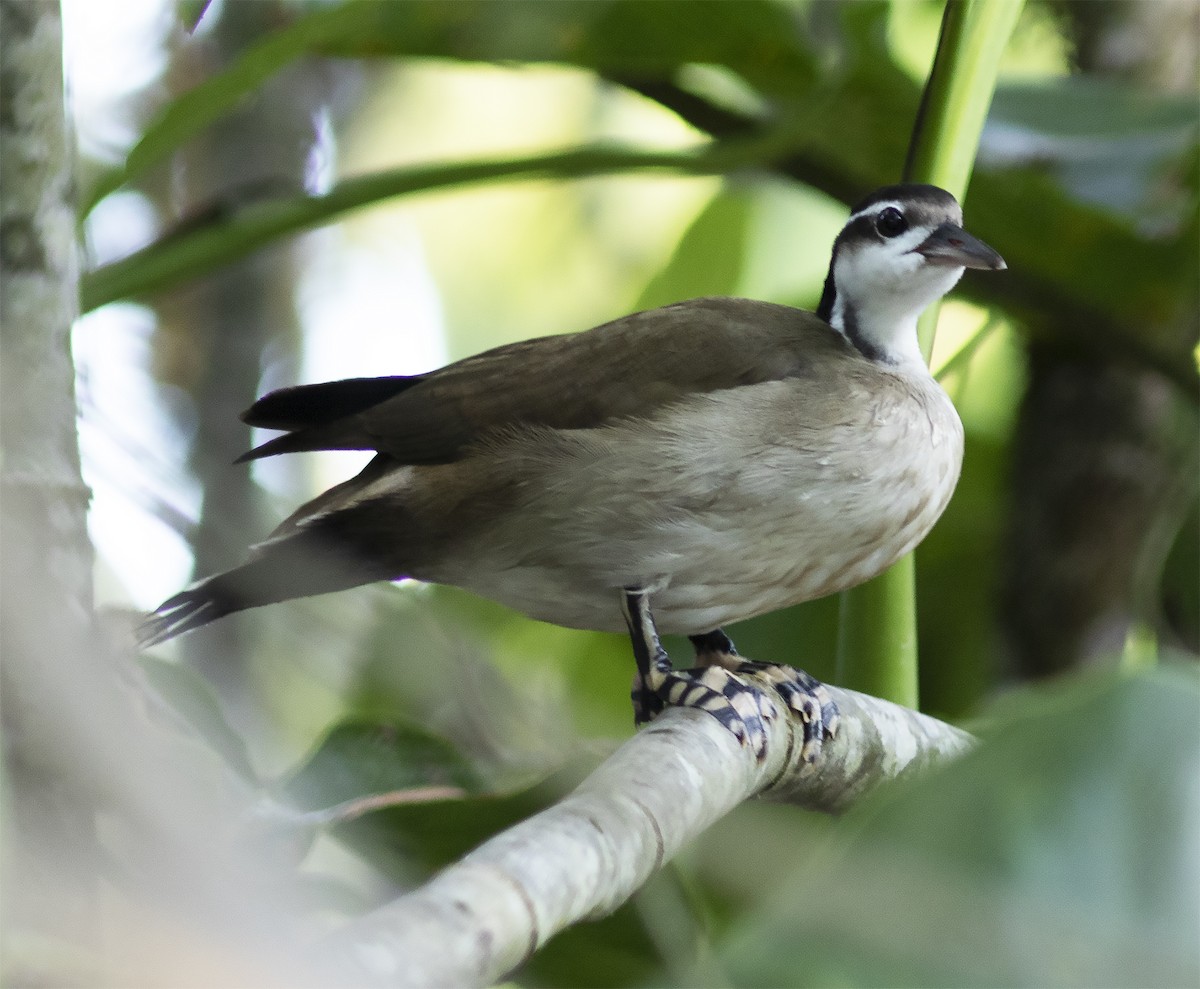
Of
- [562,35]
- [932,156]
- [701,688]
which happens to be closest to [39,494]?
[701,688]

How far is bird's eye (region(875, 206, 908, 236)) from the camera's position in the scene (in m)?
1.57

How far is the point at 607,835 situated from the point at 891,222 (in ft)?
3.22

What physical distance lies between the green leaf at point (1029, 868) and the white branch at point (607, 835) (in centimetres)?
9

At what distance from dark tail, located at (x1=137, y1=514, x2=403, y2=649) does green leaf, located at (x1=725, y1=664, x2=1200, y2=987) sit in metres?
0.73

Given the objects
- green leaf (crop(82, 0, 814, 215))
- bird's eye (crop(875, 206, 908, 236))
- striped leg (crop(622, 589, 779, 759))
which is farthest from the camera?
green leaf (crop(82, 0, 814, 215))

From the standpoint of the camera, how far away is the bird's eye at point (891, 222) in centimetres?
157

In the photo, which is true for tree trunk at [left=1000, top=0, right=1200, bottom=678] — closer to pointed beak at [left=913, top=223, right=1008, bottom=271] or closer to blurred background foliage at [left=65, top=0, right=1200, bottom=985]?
blurred background foliage at [left=65, top=0, right=1200, bottom=985]

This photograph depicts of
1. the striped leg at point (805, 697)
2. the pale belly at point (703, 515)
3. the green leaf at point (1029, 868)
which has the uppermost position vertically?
the green leaf at point (1029, 868)

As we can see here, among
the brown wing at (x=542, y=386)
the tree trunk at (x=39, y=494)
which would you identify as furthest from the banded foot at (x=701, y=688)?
the tree trunk at (x=39, y=494)

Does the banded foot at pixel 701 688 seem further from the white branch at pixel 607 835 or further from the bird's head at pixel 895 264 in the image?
the bird's head at pixel 895 264

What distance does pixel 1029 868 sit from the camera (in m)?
0.83

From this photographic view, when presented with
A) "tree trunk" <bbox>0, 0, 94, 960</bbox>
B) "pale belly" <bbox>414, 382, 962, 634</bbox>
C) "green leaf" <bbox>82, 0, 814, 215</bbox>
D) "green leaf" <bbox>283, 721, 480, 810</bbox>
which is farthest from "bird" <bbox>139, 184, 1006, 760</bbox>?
"green leaf" <bbox>82, 0, 814, 215</bbox>

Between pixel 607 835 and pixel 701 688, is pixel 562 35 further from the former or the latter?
pixel 607 835

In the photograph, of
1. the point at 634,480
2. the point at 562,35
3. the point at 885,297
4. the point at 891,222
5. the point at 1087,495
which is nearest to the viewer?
the point at 634,480
